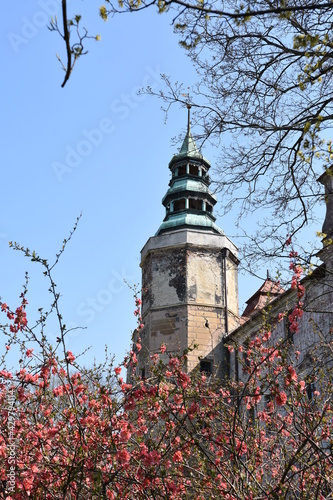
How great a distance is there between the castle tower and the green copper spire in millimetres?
58

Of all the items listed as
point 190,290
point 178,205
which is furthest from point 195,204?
point 190,290

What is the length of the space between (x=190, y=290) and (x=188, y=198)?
500cm

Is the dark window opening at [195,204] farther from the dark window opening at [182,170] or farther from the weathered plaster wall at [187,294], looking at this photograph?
the weathered plaster wall at [187,294]

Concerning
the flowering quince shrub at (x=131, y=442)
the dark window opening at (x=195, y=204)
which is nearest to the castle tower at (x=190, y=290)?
the dark window opening at (x=195, y=204)

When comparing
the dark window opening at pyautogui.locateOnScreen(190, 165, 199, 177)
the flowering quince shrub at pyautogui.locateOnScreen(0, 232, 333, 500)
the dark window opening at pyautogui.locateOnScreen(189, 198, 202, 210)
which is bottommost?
the flowering quince shrub at pyautogui.locateOnScreen(0, 232, 333, 500)

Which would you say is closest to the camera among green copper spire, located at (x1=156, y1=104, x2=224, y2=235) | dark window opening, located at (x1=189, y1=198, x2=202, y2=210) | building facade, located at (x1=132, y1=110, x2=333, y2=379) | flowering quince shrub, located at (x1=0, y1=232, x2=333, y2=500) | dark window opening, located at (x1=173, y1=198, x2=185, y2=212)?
flowering quince shrub, located at (x1=0, y1=232, x2=333, y2=500)

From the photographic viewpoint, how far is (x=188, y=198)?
82.9 ft

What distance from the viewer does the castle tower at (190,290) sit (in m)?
21.1

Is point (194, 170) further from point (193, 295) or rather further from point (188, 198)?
point (193, 295)

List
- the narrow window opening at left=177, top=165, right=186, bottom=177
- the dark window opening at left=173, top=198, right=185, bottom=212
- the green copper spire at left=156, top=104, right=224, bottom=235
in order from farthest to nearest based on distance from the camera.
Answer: the narrow window opening at left=177, top=165, right=186, bottom=177 → the dark window opening at left=173, top=198, right=185, bottom=212 → the green copper spire at left=156, top=104, right=224, bottom=235

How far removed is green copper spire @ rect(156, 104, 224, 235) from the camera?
24.2m

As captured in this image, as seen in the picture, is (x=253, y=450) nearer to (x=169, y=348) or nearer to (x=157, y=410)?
(x=157, y=410)

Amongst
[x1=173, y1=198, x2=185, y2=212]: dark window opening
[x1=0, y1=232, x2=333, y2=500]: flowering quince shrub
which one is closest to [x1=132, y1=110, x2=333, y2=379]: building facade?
[x1=173, y1=198, x2=185, y2=212]: dark window opening

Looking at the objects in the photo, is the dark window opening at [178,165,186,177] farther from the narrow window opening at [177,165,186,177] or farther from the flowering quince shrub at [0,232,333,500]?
the flowering quince shrub at [0,232,333,500]
